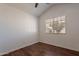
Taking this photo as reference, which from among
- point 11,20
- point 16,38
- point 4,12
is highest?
point 4,12

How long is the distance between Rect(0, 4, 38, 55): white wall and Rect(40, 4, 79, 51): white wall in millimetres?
149

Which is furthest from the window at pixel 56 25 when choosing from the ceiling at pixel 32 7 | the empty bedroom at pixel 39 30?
the ceiling at pixel 32 7

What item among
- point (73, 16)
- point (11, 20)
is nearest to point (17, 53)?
point (11, 20)

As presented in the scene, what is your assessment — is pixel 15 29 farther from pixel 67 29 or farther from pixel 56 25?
pixel 67 29

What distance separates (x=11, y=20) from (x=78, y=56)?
1.11m

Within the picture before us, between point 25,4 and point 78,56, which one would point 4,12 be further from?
point 78,56

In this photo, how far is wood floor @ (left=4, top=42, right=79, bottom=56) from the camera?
4.21 feet

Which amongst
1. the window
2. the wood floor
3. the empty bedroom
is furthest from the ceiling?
the wood floor

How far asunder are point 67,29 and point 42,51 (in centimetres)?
51

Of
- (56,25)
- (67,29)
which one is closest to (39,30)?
(56,25)

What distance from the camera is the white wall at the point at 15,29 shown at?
4.35 ft

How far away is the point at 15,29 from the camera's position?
1367mm

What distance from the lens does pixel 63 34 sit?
4.53 feet

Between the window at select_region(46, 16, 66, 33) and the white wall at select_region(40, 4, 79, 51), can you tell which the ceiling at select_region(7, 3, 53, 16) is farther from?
the window at select_region(46, 16, 66, 33)
